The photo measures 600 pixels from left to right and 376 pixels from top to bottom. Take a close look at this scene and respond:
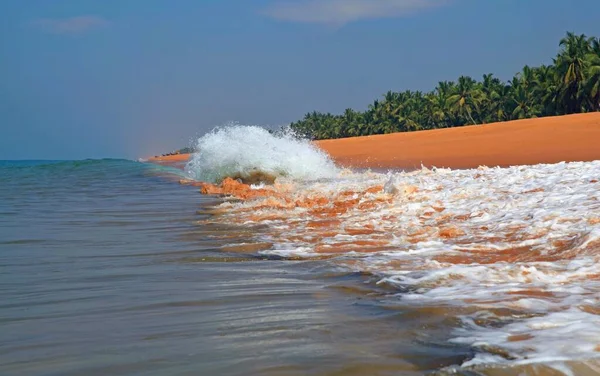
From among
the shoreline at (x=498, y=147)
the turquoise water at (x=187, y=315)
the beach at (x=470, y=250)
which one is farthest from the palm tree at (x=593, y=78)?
the turquoise water at (x=187, y=315)

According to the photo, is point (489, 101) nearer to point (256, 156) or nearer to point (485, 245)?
point (256, 156)

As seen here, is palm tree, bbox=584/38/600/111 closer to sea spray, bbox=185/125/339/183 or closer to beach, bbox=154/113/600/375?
sea spray, bbox=185/125/339/183

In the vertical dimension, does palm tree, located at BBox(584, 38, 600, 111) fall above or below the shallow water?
above

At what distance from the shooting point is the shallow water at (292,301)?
2.48 metres

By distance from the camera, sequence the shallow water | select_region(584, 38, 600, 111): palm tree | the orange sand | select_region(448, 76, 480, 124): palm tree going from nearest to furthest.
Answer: the shallow water, the orange sand, select_region(584, 38, 600, 111): palm tree, select_region(448, 76, 480, 124): palm tree

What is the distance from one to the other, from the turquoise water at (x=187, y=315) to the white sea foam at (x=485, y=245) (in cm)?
30

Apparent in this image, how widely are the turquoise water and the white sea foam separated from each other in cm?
30

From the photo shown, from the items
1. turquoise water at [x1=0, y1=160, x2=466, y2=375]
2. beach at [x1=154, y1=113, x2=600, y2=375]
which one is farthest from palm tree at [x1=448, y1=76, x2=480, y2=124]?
turquoise water at [x1=0, y1=160, x2=466, y2=375]

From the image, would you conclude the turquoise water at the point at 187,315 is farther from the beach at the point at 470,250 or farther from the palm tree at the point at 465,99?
the palm tree at the point at 465,99

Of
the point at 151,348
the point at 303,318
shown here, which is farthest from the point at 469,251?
the point at 151,348

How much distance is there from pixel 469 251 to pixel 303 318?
6.59 feet

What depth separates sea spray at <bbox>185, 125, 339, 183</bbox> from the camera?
54.3 ft

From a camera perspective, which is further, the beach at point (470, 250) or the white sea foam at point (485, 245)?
the white sea foam at point (485, 245)

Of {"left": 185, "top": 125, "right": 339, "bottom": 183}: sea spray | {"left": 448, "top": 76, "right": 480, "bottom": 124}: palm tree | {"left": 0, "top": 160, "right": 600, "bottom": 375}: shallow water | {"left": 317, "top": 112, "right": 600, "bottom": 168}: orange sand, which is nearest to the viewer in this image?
{"left": 0, "top": 160, "right": 600, "bottom": 375}: shallow water
